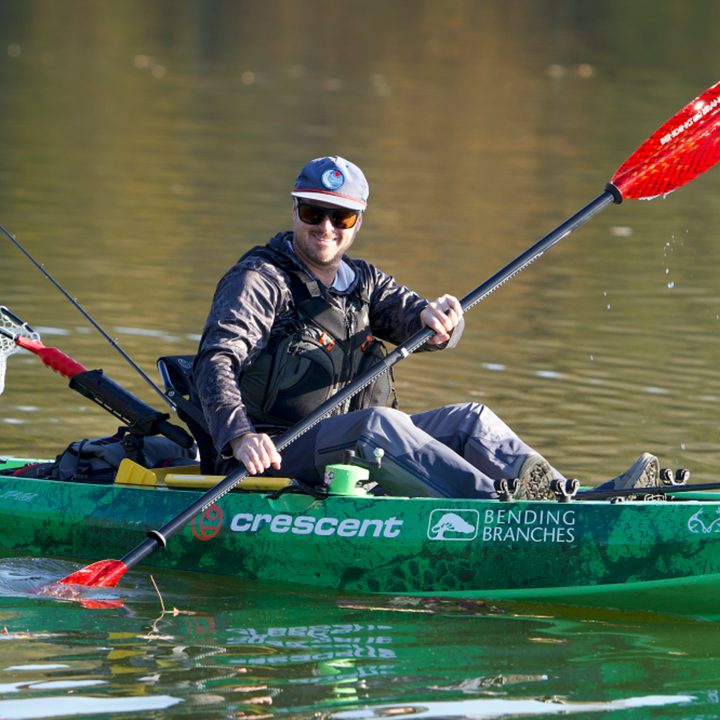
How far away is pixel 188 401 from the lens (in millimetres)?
5141

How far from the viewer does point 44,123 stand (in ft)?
67.2

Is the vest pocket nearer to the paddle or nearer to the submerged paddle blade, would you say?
the paddle

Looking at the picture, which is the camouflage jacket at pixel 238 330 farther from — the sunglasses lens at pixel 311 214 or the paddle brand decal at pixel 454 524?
the paddle brand decal at pixel 454 524

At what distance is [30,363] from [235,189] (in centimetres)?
745

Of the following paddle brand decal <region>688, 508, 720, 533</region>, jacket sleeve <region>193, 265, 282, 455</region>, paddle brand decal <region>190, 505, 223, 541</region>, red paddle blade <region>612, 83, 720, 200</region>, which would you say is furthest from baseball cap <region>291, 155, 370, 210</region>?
paddle brand decal <region>688, 508, 720, 533</region>

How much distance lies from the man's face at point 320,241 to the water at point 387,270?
131 centimetres

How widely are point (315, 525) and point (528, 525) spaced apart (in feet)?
2.69

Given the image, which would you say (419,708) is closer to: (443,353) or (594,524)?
(594,524)

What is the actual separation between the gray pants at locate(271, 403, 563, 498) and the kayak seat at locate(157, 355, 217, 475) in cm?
32

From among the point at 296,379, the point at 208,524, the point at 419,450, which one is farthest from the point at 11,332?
the point at 419,450

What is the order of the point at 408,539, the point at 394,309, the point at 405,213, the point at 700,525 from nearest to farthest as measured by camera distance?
1. the point at 700,525
2. the point at 408,539
3. the point at 394,309
4. the point at 405,213

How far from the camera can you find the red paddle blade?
542 centimetres

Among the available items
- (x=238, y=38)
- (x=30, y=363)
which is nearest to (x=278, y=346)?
(x=30, y=363)

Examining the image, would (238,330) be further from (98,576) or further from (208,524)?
(98,576)
